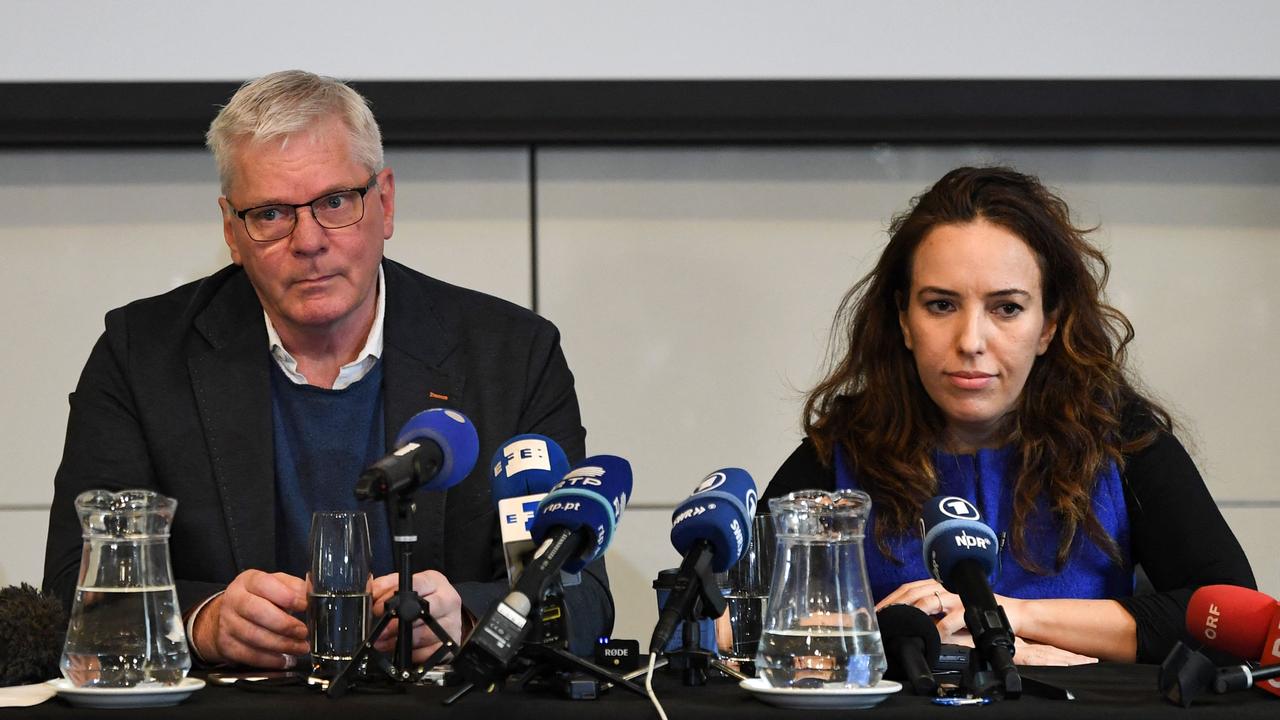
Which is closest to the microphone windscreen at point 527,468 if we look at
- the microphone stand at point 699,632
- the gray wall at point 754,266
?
the microphone stand at point 699,632

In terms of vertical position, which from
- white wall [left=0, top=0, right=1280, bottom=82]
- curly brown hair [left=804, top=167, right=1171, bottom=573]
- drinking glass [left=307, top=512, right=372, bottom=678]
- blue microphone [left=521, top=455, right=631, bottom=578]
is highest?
white wall [left=0, top=0, right=1280, bottom=82]

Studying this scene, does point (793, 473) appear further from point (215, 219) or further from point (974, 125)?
point (215, 219)

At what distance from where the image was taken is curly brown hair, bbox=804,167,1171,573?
2406 millimetres

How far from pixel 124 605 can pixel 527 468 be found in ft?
1.53

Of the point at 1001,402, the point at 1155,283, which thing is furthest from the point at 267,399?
the point at 1155,283

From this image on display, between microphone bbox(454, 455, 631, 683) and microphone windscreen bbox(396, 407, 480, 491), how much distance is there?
162mm

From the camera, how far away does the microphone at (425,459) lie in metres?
1.41

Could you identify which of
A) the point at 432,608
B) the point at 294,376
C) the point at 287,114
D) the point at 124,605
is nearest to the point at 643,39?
the point at 287,114

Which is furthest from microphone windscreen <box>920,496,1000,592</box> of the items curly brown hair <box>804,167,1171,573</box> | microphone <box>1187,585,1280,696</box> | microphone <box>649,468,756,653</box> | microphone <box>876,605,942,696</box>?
curly brown hair <box>804,167,1171,573</box>

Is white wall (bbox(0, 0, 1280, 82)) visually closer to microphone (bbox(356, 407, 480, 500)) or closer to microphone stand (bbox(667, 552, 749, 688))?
microphone (bbox(356, 407, 480, 500))

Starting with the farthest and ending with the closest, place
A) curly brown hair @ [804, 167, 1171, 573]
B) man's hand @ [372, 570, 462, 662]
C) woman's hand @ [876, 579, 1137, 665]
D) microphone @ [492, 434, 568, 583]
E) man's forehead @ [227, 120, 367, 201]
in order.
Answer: curly brown hair @ [804, 167, 1171, 573], man's forehead @ [227, 120, 367, 201], woman's hand @ [876, 579, 1137, 665], man's hand @ [372, 570, 462, 662], microphone @ [492, 434, 568, 583]

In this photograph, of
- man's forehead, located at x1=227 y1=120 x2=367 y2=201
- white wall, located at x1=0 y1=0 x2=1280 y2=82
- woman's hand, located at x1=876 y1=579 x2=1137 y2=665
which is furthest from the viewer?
white wall, located at x1=0 y1=0 x2=1280 y2=82

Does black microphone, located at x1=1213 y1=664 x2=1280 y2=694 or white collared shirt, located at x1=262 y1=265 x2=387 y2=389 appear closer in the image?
black microphone, located at x1=1213 y1=664 x2=1280 y2=694

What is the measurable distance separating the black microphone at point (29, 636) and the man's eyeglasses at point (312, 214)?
0.79 m
